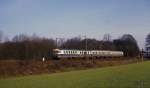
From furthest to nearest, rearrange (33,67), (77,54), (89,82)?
(77,54) → (33,67) → (89,82)

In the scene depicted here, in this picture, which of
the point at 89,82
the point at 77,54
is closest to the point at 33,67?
the point at 89,82

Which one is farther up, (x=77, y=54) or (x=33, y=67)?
(x=77, y=54)

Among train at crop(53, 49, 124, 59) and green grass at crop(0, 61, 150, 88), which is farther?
train at crop(53, 49, 124, 59)

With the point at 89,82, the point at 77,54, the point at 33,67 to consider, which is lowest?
the point at 89,82

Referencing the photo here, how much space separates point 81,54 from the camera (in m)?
67.8

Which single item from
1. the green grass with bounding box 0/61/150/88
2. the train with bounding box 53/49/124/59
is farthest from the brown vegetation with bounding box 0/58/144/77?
the green grass with bounding box 0/61/150/88

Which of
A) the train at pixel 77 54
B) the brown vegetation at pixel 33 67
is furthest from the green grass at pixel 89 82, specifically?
the train at pixel 77 54

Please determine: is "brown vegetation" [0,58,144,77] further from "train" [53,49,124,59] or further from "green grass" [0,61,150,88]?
"green grass" [0,61,150,88]

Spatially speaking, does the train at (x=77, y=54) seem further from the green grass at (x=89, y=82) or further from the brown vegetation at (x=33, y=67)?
the green grass at (x=89, y=82)

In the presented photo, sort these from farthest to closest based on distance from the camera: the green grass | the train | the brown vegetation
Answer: the train → the brown vegetation → the green grass

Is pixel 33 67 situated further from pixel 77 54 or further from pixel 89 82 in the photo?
pixel 77 54

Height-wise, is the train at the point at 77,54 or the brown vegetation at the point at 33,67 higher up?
the train at the point at 77,54

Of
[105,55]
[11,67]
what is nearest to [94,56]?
[105,55]

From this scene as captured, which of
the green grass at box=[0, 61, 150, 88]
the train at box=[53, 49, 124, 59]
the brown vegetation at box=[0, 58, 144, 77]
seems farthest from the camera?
the train at box=[53, 49, 124, 59]
